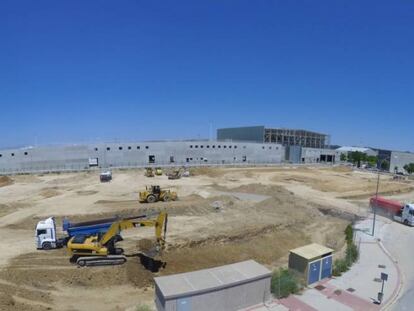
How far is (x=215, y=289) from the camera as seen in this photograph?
12836mm

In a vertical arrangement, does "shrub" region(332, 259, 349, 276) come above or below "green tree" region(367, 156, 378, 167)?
above

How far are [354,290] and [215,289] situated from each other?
311 inches

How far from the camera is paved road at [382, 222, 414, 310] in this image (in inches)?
597

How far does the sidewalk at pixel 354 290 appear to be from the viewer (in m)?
14.2

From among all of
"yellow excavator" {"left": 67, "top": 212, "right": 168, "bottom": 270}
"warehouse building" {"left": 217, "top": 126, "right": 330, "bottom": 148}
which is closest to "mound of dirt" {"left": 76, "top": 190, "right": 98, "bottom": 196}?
"yellow excavator" {"left": 67, "top": 212, "right": 168, "bottom": 270}

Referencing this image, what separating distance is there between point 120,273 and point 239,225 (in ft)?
40.3

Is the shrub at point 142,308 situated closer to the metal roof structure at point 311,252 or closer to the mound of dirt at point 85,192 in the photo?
the metal roof structure at point 311,252

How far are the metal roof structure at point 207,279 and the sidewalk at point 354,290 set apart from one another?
4.78ft

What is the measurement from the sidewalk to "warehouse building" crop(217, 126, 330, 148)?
69.2 meters

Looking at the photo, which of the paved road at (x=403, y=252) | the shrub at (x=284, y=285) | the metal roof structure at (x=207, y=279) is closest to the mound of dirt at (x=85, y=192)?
the metal roof structure at (x=207, y=279)

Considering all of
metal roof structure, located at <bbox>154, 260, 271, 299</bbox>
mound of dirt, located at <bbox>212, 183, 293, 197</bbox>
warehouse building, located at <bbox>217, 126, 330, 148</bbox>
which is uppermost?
warehouse building, located at <bbox>217, 126, 330, 148</bbox>

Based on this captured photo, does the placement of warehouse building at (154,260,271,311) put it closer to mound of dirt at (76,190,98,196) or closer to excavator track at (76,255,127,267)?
excavator track at (76,255,127,267)

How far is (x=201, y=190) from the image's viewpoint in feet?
141

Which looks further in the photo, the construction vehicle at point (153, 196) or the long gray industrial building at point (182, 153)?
the long gray industrial building at point (182, 153)
